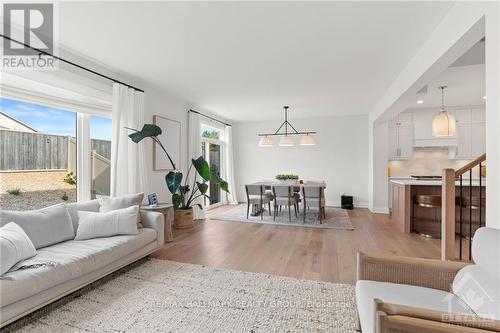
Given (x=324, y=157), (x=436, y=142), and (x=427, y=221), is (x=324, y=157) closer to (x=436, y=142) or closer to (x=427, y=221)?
(x=436, y=142)

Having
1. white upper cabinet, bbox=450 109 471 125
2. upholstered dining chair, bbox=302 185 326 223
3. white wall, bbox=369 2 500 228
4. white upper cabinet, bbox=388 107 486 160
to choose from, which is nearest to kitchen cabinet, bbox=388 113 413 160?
white upper cabinet, bbox=388 107 486 160

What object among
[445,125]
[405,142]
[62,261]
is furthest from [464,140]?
[62,261]

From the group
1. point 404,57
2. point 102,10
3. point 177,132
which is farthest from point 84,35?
point 404,57

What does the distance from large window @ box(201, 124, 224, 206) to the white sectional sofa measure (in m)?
3.76

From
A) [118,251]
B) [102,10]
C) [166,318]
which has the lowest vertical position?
[166,318]

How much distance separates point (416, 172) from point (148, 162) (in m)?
6.40

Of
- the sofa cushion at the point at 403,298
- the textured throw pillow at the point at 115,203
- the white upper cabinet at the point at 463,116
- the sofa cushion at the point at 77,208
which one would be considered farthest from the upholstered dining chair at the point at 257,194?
the white upper cabinet at the point at 463,116

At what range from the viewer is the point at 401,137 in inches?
244

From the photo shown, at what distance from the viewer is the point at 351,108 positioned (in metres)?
6.07

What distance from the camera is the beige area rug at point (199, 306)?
1808 mm

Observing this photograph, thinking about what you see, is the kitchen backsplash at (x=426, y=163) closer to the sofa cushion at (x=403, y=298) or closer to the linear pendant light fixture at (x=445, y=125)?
the linear pendant light fixture at (x=445, y=125)

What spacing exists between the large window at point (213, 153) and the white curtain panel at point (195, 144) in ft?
2.97

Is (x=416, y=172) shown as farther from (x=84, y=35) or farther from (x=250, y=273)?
(x=84, y=35)

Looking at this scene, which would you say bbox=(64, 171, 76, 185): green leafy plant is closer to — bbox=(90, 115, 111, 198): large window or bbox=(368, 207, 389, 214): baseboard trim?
bbox=(90, 115, 111, 198): large window
